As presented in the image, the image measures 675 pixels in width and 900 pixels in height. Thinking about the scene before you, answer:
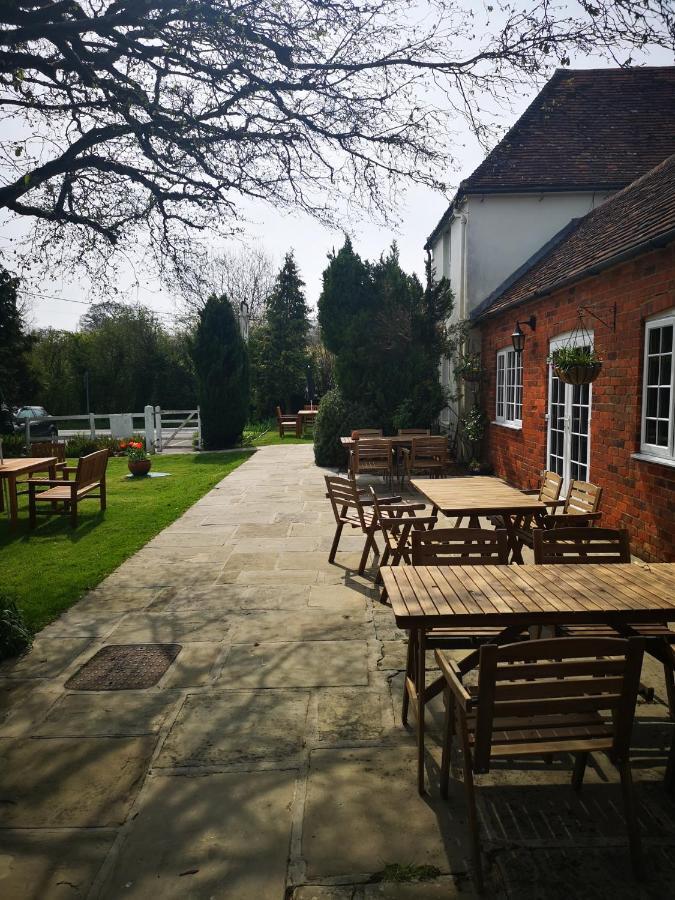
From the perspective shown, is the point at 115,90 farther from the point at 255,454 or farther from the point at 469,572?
the point at 255,454

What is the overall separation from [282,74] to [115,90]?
4.90 ft

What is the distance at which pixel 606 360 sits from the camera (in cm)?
747

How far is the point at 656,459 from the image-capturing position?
20.5ft

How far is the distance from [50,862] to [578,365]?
635 centimetres

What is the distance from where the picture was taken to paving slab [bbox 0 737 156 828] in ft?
8.94

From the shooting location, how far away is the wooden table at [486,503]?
5.72 meters

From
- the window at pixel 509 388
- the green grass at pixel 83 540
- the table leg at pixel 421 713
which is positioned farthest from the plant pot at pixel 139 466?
the table leg at pixel 421 713

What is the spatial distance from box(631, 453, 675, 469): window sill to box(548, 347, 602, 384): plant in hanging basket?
0.97 metres

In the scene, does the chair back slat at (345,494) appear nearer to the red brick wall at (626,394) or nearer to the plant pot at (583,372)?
the plant pot at (583,372)

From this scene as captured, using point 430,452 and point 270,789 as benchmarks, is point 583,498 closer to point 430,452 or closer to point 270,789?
point 270,789

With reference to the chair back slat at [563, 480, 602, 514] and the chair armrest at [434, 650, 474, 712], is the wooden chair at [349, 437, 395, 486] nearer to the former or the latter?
the chair back slat at [563, 480, 602, 514]

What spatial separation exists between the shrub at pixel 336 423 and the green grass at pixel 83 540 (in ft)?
7.90

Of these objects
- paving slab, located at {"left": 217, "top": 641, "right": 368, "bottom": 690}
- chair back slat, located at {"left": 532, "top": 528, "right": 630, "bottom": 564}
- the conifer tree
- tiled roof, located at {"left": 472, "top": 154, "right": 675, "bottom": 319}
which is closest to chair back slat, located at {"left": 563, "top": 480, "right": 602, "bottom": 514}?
chair back slat, located at {"left": 532, "top": 528, "right": 630, "bottom": 564}

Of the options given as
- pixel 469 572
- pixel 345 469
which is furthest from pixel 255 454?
pixel 469 572
